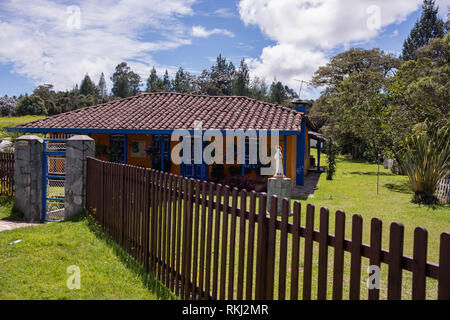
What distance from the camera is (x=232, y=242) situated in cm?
342

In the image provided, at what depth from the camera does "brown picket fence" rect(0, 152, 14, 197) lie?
10.1 meters

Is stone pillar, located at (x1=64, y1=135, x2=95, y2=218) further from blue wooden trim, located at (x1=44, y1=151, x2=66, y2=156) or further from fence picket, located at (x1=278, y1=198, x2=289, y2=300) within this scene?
fence picket, located at (x1=278, y1=198, x2=289, y2=300)

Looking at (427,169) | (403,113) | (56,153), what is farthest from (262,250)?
(403,113)

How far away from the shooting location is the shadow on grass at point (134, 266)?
14.1 feet

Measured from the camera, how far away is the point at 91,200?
777 cm

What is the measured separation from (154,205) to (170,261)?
780 mm

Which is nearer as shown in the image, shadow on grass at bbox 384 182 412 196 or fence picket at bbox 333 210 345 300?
fence picket at bbox 333 210 345 300

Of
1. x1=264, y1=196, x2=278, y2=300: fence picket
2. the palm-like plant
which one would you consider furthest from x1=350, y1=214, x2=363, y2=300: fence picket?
the palm-like plant

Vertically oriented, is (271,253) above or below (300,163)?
below

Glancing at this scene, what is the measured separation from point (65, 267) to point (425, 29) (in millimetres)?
55774

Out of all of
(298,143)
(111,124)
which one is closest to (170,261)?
(111,124)

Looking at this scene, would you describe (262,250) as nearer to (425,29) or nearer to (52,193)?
(52,193)

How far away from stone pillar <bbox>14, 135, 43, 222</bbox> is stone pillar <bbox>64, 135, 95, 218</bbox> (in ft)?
3.51

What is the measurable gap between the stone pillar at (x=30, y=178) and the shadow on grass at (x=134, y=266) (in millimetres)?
2109
